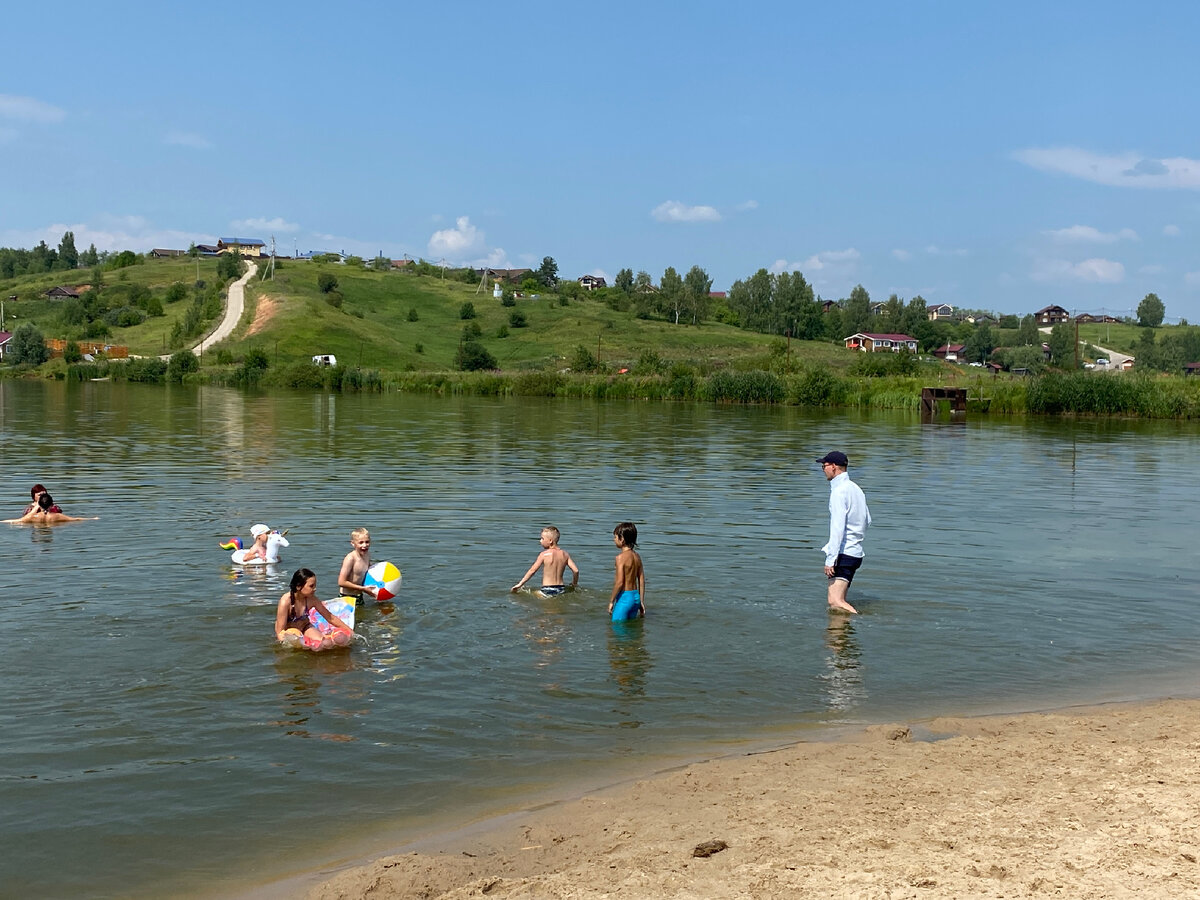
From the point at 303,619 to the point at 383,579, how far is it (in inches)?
101

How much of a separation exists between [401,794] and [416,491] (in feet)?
68.6

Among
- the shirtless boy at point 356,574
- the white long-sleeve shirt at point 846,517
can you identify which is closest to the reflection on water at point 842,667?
the white long-sleeve shirt at point 846,517

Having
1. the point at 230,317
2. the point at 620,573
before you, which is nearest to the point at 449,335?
the point at 230,317

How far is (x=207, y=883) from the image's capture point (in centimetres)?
772

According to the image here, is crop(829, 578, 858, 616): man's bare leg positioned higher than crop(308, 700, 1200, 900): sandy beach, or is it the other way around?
crop(829, 578, 858, 616): man's bare leg

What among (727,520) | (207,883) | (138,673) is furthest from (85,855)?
(727,520)

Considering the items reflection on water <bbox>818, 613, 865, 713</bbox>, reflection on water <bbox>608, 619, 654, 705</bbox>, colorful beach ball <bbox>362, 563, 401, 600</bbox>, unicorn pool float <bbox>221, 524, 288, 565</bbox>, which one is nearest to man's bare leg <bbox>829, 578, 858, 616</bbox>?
reflection on water <bbox>818, 613, 865, 713</bbox>

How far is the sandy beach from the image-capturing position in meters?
6.91

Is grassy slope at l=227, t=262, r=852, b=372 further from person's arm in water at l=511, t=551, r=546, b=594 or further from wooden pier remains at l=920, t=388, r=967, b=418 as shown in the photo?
person's arm in water at l=511, t=551, r=546, b=594

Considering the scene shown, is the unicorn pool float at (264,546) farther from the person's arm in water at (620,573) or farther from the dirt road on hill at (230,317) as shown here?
the dirt road on hill at (230,317)

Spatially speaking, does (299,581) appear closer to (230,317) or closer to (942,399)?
(942,399)

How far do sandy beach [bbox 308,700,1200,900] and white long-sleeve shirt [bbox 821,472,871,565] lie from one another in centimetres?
460

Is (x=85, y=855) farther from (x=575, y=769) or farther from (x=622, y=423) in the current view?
(x=622, y=423)

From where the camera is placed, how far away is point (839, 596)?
15836mm
